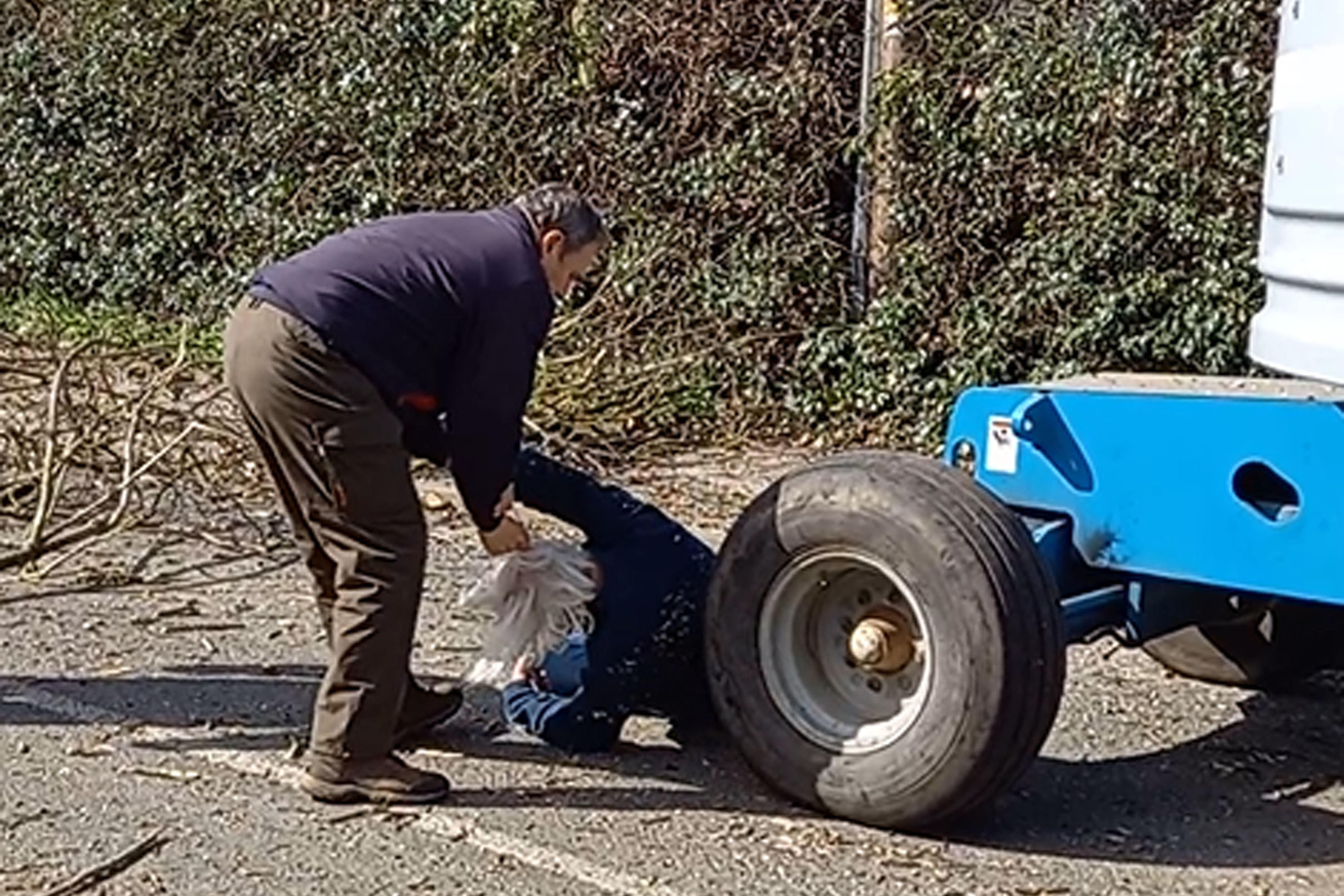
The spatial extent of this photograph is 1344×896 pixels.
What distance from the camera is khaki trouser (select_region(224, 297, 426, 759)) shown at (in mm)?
5355

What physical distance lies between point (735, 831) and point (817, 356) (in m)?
6.20

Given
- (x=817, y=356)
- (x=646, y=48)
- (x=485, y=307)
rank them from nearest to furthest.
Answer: (x=485, y=307), (x=817, y=356), (x=646, y=48)

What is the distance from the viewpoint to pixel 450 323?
17.6ft

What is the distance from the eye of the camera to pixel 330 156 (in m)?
13.8

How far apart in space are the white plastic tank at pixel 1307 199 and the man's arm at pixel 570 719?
2086 millimetres

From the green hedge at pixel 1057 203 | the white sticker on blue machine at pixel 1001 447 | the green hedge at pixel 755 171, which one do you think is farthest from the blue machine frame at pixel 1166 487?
the green hedge at pixel 755 171

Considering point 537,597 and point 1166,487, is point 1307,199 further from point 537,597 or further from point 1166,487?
point 537,597

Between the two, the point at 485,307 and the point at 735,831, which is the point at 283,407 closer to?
the point at 485,307

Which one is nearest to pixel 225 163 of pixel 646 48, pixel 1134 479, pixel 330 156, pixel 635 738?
pixel 330 156

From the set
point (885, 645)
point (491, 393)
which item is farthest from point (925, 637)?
point (491, 393)

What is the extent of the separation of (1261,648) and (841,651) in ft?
5.71

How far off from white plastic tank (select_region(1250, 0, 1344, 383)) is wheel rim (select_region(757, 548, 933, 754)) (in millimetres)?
1190

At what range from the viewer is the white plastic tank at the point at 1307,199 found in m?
4.47

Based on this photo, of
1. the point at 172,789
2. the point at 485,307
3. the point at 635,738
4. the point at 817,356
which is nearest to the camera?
the point at 485,307
